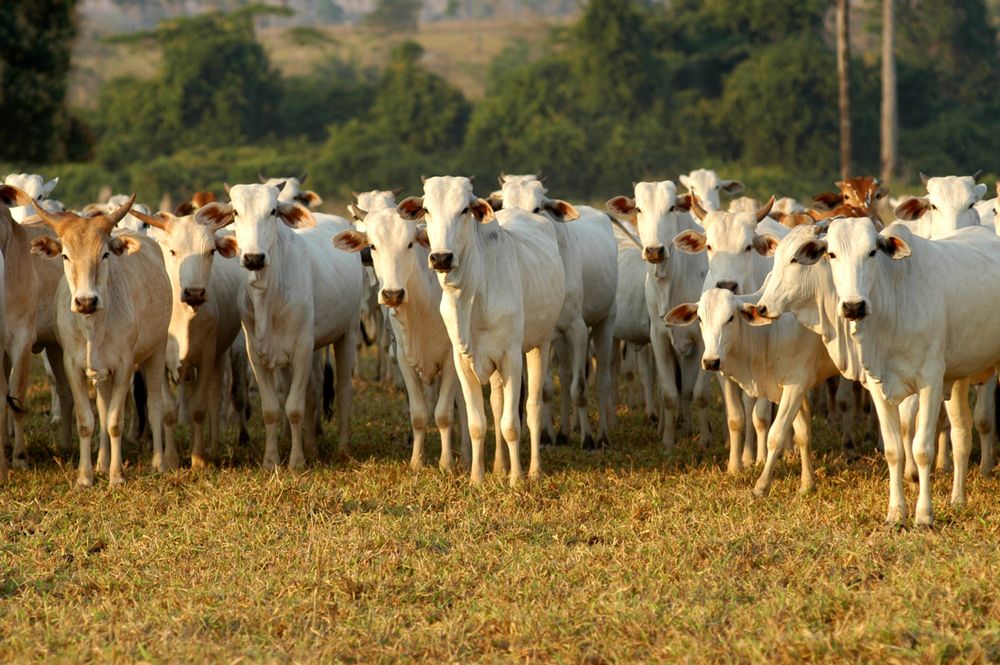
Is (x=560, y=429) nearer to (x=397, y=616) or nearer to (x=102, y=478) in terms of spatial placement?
(x=102, y=478)

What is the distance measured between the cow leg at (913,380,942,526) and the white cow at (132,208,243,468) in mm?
4208

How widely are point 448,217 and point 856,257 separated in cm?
231

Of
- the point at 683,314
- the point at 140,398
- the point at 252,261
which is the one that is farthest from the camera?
the point at 140,398

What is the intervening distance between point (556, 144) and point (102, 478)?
31122mm

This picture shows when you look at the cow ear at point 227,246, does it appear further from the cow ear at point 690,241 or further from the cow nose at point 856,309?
Answer: the cow nose at point 856,309

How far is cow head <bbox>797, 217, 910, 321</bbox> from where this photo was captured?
7023mm

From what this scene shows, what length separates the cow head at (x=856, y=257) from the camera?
702cm

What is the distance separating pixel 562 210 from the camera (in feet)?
32.8

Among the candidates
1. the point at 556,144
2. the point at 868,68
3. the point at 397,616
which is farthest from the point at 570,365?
the point at 868,68

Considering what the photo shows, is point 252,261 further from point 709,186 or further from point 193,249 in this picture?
point 709,186

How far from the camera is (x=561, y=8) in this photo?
132 meters

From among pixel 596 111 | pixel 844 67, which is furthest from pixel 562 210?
pixel 596 111

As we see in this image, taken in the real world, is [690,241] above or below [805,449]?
above

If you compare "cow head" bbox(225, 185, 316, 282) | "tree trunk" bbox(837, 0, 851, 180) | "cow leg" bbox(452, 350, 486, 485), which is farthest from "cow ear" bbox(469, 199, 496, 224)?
"tree trunk" bbox(837, 0, 851, 180)
